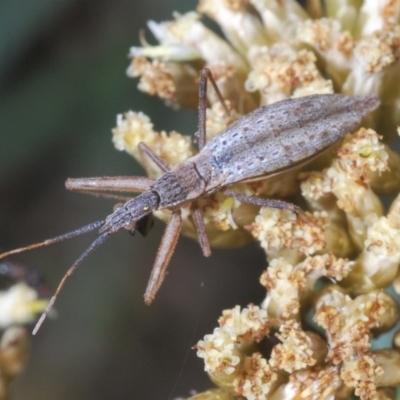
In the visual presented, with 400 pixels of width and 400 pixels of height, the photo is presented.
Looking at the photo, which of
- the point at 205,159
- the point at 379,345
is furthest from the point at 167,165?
the point at 379,345

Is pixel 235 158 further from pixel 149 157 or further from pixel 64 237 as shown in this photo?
pixel 64 237

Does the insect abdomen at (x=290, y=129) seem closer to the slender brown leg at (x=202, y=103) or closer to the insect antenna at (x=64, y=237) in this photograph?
the slender brown leg at (x=202, y=103)

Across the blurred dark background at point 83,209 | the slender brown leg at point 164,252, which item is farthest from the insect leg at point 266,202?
the blurred dark background at point 83,209

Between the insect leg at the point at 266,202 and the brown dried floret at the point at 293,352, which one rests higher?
the insect leg at the point at 266,202

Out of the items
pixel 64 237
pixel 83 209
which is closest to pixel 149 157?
pixel 64 237

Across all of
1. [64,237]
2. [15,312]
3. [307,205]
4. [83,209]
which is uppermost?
[83,209]

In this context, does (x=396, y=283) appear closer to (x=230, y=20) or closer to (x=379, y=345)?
(x=379, y=345)
